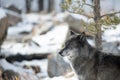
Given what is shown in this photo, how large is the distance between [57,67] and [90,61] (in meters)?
4.15

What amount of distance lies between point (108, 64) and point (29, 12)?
37268 millimetres

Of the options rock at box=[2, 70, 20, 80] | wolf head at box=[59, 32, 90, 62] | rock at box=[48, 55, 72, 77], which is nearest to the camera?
wolf head at box=[59, 32, 90, 62]

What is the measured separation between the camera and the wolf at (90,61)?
7.52 m

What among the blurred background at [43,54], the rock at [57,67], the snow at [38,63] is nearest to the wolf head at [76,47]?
the blurred background at [43,54]

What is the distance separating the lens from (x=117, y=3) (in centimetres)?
3778

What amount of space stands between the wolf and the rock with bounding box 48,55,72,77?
348cm

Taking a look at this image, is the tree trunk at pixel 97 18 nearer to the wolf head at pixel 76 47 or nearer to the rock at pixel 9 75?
the wolf head at pixel 76 47

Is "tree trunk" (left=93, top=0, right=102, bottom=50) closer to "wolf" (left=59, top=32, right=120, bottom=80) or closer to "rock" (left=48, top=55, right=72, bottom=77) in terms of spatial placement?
"wolf" (left=59, top=32, right=120, bottom=80)

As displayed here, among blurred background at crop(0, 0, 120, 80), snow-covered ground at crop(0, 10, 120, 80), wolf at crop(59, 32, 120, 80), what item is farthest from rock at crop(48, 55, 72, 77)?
wolf at crop(59, 32, 120, 80)

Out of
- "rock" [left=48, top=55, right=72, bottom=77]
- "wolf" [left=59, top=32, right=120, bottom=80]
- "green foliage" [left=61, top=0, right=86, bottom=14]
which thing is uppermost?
"green foliage" [left=61, top=0, right=86, bottom=14]

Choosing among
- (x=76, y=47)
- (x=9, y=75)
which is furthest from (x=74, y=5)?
(x=9, y=75)

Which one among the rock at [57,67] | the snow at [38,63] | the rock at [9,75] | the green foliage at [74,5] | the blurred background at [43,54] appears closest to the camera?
the green foliage at [74,5]

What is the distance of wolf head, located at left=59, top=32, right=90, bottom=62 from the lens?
7.47 metres

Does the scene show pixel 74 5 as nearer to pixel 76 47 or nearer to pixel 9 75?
pixel 76 47
